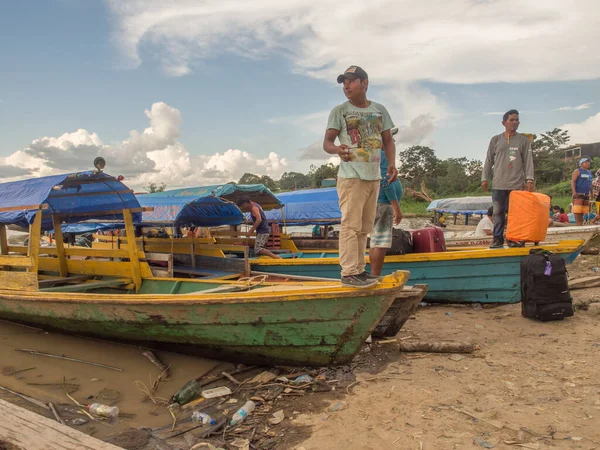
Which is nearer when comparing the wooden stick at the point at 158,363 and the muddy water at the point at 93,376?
the muddy water at the point at 93,376

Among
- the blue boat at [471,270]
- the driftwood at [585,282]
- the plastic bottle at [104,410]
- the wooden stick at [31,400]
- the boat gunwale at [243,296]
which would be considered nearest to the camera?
the boat gunwale at [243,296]

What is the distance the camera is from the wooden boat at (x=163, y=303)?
3615 millimetres

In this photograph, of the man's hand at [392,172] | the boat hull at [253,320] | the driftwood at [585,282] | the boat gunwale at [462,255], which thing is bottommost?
the driftwood at [585,282]

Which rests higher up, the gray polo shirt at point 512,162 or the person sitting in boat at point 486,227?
the gray polo shirt at point 512,162

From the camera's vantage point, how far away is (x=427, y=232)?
6.20 m

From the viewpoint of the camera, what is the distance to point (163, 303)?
4.09 metres

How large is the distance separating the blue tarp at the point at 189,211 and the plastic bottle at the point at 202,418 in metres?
3.07

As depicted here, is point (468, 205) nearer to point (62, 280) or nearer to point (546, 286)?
point (546, 286)

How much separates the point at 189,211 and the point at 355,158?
4362mm

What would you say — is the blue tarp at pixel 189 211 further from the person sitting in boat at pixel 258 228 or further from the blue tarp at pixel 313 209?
the blue tarp at pixel 313 209

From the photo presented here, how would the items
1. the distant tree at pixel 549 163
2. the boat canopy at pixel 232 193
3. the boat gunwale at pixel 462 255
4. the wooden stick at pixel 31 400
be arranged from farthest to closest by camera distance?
the distant tree at pixel 549 163
the boat canopy at pixel 232 193
the boat gunwale at pixel 462 255
the wooden stick at pixel 31 400

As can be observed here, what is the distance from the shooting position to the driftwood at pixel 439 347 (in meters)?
4.11

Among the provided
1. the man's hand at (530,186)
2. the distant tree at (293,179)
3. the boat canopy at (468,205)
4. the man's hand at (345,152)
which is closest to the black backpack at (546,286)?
the man's hand at (530,186)

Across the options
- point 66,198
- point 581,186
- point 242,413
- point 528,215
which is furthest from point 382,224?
point 581,186
